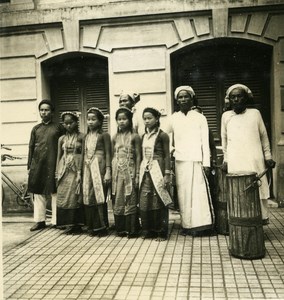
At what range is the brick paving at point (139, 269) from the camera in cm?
370

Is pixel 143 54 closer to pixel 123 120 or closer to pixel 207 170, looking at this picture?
pixel 123 120

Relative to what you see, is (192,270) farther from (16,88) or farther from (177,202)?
(16,88)

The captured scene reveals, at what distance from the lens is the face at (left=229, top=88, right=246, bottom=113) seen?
5145mm

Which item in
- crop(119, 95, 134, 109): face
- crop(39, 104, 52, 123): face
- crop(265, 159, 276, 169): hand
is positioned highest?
crop(119, 95, 134, 109): face

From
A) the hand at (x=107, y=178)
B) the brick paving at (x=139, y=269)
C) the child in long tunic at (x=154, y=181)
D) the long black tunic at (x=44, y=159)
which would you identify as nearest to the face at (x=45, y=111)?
the long black tunic at (x=44, y=159)

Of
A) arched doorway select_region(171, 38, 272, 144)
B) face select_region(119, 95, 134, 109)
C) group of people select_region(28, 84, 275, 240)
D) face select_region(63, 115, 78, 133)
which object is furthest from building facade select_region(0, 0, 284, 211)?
group of people select_region(28, 84, 275, 240)

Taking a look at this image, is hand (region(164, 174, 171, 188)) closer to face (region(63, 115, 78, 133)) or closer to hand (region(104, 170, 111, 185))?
hand (region(104, 170, 111, 185))

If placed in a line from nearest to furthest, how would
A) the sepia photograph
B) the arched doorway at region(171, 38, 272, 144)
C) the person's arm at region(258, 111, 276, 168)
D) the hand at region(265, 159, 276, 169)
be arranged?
1. the sepia photograph
2. the hand at region(265, 159, 276, 169)
3. the person's arm at region(258, 111, 276, 168)
4. the arched doorway at region(171, 38, 272, 144)

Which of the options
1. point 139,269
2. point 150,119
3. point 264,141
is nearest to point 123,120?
point 150,119

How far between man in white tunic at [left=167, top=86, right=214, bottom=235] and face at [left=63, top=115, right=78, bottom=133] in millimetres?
1520

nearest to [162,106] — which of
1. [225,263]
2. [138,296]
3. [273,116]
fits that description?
[273,116]

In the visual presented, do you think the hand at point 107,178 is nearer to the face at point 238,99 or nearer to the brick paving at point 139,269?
the brick paving at point 139,269

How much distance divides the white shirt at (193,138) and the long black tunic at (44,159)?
1.92 metres

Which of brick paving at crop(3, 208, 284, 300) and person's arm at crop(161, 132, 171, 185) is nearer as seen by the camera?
brick paving at crop(3, 208, 284, 300)
